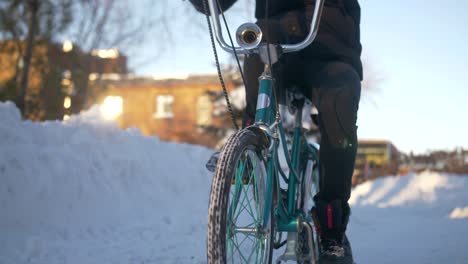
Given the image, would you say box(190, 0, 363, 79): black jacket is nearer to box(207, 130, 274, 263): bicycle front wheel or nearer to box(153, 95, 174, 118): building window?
box(207, 130, 274, 263): bicycle front wheel

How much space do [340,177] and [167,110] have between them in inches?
1406

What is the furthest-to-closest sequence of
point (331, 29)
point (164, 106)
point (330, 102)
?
point (164, 106)
point (331, 29)
point (330, 102)

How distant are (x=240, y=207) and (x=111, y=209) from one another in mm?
3726

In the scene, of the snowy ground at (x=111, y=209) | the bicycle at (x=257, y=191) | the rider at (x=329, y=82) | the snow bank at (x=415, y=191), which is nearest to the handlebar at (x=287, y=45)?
the bicycle at (x=257, y=191)

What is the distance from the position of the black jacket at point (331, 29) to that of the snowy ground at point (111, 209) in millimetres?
1634

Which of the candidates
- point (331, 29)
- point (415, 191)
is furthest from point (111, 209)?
point (415, 191)

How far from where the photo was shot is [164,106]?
37.8 m

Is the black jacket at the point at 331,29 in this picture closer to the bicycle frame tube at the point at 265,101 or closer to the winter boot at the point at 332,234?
the bicycle frame tube at the point at 265,101

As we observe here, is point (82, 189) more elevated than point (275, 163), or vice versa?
point (275, 163)

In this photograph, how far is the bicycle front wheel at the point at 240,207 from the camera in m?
1.80

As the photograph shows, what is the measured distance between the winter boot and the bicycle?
0.15ft

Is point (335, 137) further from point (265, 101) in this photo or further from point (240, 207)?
point (240, 207)

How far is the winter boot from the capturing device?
2.51m

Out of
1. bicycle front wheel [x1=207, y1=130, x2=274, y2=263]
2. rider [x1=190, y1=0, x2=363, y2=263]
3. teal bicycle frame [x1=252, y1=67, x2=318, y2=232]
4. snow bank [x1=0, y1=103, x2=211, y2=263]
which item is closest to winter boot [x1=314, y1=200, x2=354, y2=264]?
rider [x1=190, y1=0, x2=363, y2=263]
